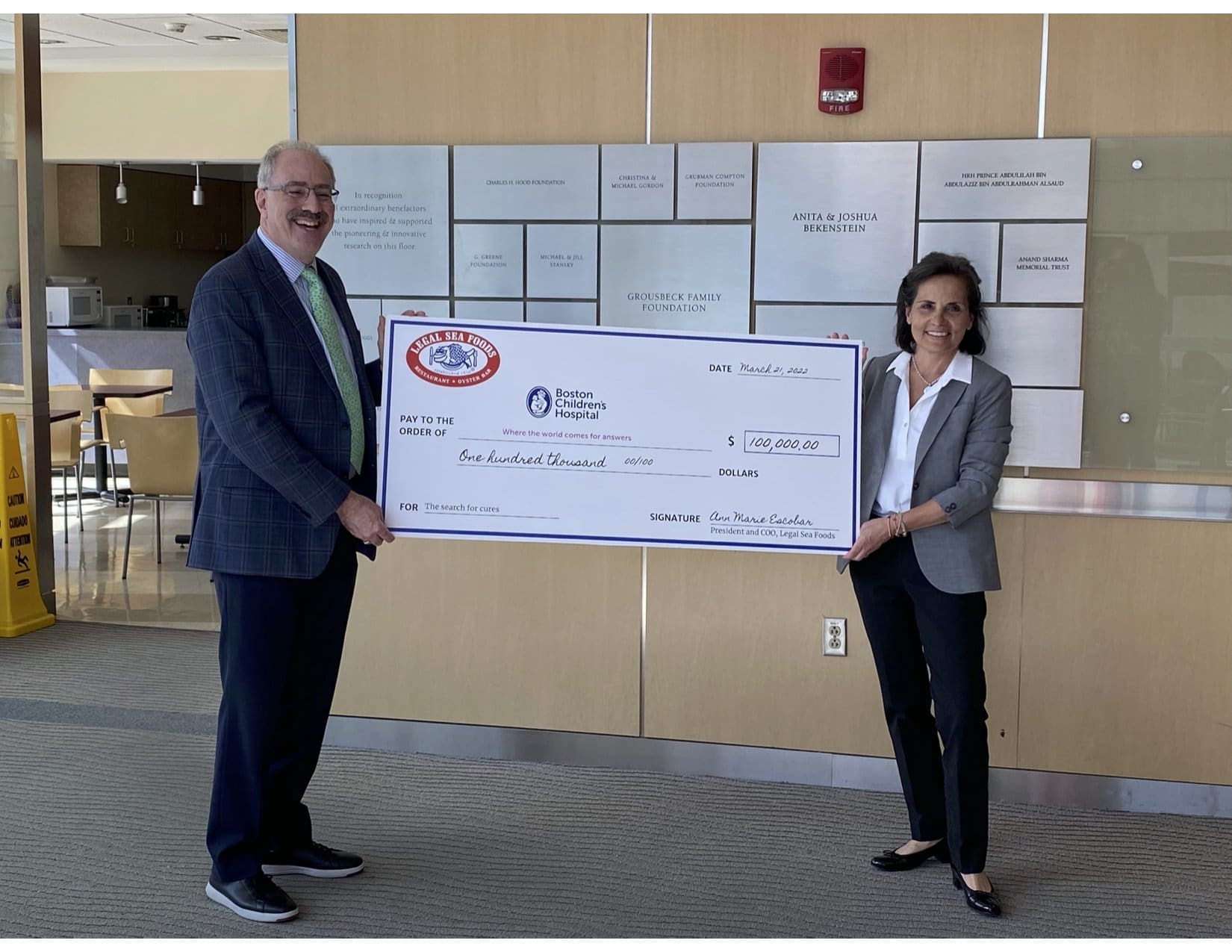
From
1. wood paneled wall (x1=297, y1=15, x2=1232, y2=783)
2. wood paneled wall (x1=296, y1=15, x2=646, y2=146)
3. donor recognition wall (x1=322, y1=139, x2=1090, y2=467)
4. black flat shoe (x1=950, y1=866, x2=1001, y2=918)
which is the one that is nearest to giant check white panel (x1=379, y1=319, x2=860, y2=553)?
donor recognition wall (x1=322, y1=139, x2=1090, y2=467)

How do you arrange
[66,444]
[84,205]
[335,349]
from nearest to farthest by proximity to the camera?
[335,349], [66,444], [84,205]

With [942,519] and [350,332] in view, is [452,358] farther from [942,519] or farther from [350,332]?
[942,519]

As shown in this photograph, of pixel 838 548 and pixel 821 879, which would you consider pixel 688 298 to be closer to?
pixel 838 548

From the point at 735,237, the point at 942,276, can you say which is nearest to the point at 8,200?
the point at 735,237

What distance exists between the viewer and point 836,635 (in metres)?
4.03

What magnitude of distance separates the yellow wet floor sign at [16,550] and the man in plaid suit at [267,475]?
337cm

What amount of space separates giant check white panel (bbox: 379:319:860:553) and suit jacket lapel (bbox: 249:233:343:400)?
9.3 inches

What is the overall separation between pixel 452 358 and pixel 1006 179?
1822 millimetres

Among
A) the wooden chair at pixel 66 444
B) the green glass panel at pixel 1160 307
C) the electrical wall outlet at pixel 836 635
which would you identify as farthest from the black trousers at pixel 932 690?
the wooden chair at pixel 66 444

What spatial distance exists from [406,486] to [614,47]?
Result: 173cm

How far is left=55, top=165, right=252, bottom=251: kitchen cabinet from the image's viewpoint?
40.5ft

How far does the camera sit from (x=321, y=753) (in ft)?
14.1
